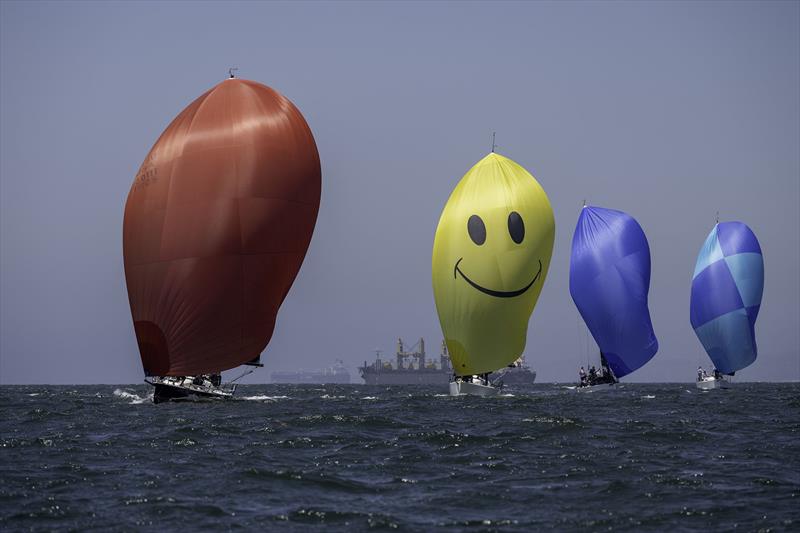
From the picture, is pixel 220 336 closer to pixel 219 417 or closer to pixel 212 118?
pixel 219 417

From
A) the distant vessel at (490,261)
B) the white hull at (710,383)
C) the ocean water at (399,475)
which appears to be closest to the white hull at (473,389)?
the distant vessel at (490,261)

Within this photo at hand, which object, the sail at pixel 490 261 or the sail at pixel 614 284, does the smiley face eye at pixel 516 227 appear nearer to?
the sail at pixel 490 261

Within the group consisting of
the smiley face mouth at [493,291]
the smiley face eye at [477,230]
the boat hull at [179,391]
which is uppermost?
the smiley face eye at [477,230]

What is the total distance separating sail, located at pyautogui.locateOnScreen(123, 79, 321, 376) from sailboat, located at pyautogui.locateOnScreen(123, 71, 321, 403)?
0.12ft

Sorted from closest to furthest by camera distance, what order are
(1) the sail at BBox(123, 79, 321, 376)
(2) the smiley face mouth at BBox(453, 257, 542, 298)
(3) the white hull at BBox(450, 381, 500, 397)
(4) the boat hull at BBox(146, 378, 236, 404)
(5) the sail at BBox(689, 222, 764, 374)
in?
(1) the sail at BBox(123, 79, 321, 376) < (4) the boat hull at BBox(146, 378, 236, 404) < (2) the smiley face mouth at BBox(453, 257, 542, 298) < (3) the white hull at BBox(450, 381, 500, 397) < (5) the sail at BBox(689, 222, 764, 374)

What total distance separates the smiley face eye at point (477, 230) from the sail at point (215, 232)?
9848 millimetres

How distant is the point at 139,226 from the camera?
3744 cm

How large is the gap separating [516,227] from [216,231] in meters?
15.2

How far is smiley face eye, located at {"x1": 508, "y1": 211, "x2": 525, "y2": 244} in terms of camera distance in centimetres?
4572

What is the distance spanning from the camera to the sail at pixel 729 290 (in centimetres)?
6950

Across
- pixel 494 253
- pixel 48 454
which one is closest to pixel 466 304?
pixel 494 253

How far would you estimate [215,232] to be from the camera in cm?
3612

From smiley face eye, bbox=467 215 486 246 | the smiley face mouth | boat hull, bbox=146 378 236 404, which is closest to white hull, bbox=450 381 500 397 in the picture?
the smiley face mouth

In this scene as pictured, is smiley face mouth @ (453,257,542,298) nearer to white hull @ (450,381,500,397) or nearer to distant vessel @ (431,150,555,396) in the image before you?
distant vessel @ (431,150,555,396)
